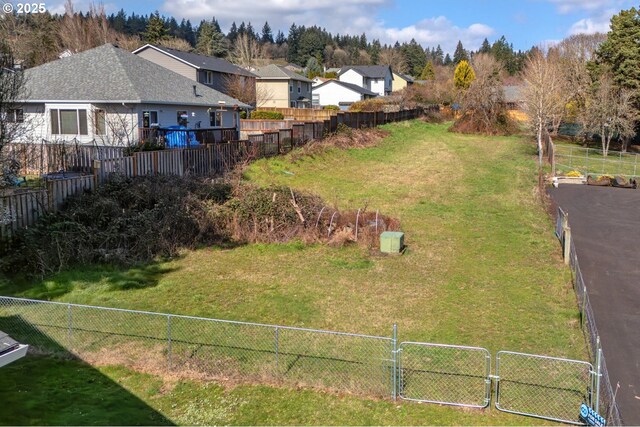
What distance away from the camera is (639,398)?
942 centimetres

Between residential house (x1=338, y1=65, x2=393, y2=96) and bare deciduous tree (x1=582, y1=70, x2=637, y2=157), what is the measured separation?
202 feet

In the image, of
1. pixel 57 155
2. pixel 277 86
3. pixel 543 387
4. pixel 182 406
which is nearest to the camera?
pixel 182 406

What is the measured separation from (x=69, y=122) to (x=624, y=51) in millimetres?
41193

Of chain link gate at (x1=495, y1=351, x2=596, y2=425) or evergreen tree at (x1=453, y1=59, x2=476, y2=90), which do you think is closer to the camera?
chain link gate at (x1=495, y1=351, x2=596, y2=425)

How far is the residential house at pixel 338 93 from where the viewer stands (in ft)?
293

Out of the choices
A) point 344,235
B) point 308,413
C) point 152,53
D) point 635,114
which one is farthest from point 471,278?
point 152,53

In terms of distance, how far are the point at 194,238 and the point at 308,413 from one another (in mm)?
10420

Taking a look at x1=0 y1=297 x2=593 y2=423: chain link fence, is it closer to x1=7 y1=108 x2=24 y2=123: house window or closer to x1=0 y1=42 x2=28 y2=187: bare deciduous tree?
x1=0 y1=42 x2=28 y2=187: bare deciduous tree

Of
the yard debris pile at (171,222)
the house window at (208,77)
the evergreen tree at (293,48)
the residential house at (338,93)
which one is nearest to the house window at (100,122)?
the yard debris pile at (171,222)

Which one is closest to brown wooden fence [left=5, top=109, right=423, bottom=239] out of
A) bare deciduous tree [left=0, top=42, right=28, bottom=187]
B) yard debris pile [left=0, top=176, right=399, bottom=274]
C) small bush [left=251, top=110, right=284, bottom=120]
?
yard debris pile [left=0, top=176, right=399, bottom=274]

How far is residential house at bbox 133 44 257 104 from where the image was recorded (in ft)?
173

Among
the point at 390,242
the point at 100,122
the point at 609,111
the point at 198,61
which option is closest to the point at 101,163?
the point at 100,122

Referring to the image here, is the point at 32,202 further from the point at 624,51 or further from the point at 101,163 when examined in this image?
the point at 624,51

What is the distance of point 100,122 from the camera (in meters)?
29.3
